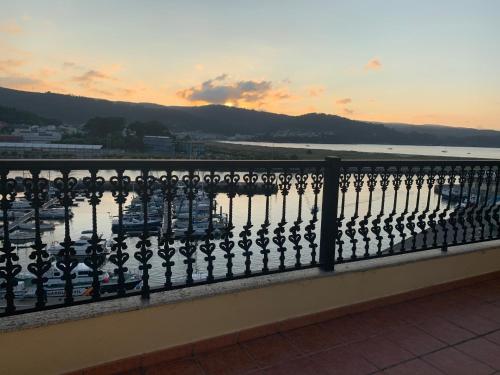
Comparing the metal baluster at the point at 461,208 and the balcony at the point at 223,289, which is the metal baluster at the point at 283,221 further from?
the metal baluster at the point at 461,208

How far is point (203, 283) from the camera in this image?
2.24 meters

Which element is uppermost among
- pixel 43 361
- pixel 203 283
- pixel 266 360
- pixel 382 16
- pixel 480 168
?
pixel 382 16

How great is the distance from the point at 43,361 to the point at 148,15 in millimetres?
8565

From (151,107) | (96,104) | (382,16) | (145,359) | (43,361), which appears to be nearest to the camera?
(43,361)

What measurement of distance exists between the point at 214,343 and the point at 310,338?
0.63 meters

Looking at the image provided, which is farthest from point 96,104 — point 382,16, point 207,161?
point 207,161

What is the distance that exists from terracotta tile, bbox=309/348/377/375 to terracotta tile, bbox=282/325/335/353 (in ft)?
0.24

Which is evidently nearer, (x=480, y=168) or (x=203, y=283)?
(x=203, y=283)

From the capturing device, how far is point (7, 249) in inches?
67.4

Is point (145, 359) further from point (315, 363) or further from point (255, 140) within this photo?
point (255, 140)

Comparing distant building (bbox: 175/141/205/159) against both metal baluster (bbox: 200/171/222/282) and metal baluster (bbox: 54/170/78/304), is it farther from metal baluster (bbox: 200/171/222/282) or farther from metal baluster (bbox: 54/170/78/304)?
metal baluster (bbox: 54/170/78/304)

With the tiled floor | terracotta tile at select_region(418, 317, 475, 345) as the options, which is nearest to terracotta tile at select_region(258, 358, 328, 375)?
the tiled floor

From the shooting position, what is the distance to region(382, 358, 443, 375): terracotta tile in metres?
1.89

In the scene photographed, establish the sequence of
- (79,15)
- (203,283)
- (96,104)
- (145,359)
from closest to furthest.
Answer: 1. (145,359)
2. (203,283)
3. (79,15)
4. (96,104)
